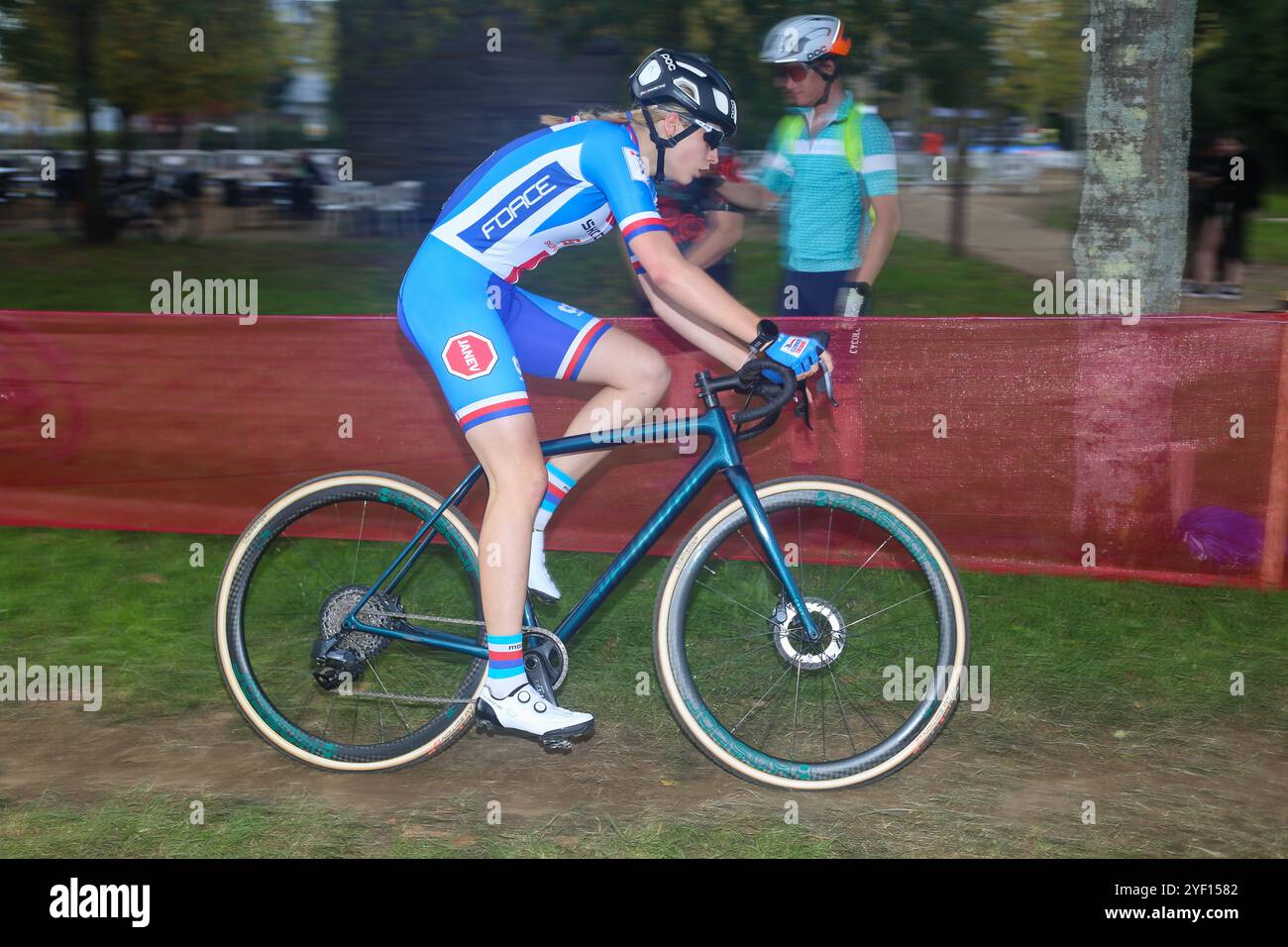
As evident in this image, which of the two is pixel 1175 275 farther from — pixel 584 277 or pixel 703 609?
pixel 584 277

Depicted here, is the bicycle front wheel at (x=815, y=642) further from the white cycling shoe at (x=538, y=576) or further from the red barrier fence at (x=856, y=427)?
the red barrier fence at (x=856, y=427)

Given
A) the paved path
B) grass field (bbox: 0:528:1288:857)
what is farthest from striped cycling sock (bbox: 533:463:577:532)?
the paved path

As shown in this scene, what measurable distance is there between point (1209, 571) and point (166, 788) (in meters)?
4.27

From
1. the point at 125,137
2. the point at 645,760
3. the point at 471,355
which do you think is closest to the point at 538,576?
the point at 645,760

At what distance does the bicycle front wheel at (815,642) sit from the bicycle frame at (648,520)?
0.24ft

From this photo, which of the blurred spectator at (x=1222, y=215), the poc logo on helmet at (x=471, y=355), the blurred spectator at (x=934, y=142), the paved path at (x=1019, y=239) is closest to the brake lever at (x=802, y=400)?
the poc logo on helmet at (x=471, y=355)

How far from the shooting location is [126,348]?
21.1 feet

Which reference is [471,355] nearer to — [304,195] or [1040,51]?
[1040,51]

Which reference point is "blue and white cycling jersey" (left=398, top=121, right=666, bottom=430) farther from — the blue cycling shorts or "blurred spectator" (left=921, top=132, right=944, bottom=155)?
"blurred spectator" (left=921, top=132, right=944, bottom=155)

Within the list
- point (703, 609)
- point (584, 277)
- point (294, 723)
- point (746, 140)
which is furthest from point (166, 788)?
point (584, 277)

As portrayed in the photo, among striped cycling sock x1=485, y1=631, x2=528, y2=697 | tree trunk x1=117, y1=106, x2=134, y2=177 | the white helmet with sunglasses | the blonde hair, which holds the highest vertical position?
tree trunk x1=117, y1=106, x2=134, y2=177

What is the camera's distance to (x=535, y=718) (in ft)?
12.8

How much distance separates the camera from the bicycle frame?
→ 3.85 meters

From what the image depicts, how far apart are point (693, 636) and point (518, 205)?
184 centimetres
